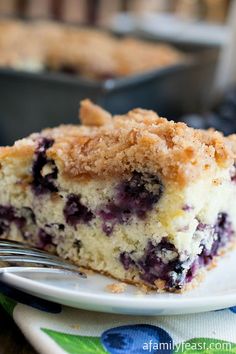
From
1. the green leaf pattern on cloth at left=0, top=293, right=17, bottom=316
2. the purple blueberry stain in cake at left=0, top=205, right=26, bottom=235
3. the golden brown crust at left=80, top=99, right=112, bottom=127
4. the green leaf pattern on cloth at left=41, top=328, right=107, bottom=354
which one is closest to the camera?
the green leaf pattern on cloth at left=41, top=328, right=107, bottom=354

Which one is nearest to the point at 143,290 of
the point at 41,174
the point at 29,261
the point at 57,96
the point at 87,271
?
the point at 87,271

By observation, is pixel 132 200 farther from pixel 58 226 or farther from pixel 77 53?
pixel 77 53

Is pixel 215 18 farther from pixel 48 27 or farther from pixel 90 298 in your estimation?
pixel 90 298

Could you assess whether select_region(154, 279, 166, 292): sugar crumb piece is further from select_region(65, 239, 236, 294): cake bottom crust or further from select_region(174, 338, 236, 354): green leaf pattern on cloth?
select_region(174, 338, 236, 354): green leaf pattern on cloth

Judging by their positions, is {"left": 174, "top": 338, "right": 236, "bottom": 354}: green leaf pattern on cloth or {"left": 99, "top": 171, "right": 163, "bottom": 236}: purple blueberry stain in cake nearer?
{"left": 174, "top": 338, "right": 236, "bottom": 354}: green leaf pattern on cloth

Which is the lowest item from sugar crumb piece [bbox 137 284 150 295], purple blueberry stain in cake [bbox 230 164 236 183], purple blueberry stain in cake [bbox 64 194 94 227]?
sugar crumb piece [bbox 137 284 150 295]

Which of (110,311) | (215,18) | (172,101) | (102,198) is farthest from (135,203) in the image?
(215,18)

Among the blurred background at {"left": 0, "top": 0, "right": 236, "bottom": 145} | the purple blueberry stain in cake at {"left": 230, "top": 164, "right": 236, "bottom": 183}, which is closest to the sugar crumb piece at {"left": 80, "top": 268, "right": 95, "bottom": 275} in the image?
the purple blueberry stain in cake at {"left": 230, "top": 164, "right": 236, "bottom": 183}
